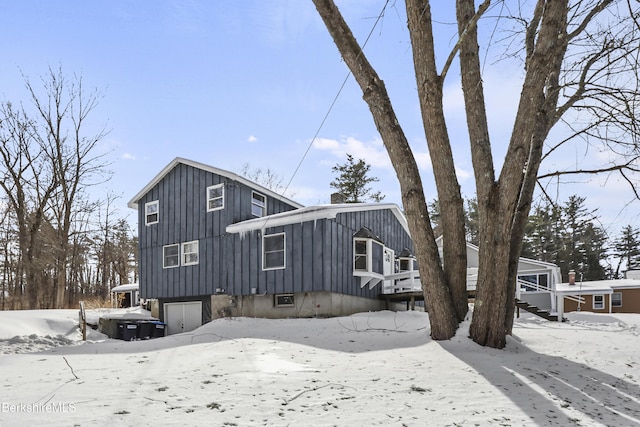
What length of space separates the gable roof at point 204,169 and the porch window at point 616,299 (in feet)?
72.4

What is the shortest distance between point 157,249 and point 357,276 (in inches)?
337

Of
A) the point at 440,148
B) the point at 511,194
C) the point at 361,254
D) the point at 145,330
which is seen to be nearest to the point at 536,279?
the point at 361,254

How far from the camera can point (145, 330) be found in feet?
56.4

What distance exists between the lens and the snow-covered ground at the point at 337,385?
3912 mm

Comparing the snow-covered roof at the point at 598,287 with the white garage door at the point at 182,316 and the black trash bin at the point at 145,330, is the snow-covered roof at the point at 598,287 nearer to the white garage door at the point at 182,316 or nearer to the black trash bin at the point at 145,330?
the white garage door at the point at 182,316

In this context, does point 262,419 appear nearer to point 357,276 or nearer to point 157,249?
point 357,276

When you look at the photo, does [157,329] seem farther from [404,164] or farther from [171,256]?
[404,164]

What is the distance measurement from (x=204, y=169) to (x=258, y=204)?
2.43 meters

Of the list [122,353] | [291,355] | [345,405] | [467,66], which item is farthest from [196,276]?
[345,405]

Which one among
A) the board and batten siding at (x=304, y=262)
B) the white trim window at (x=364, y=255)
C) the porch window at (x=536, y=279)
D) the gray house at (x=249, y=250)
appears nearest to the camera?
the board and batten siding at (x=304, y=262)

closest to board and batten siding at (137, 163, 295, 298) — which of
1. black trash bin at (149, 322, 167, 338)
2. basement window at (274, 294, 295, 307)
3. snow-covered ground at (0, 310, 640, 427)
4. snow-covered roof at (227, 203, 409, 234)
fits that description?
snow-covered roof at (227, 203, 409, 234)

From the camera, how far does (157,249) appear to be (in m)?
19.1

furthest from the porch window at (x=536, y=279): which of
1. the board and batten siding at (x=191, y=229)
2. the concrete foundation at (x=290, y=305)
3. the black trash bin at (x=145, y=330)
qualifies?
the black trash bin at (x=145, y=330)

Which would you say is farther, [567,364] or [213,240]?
[213,240]
